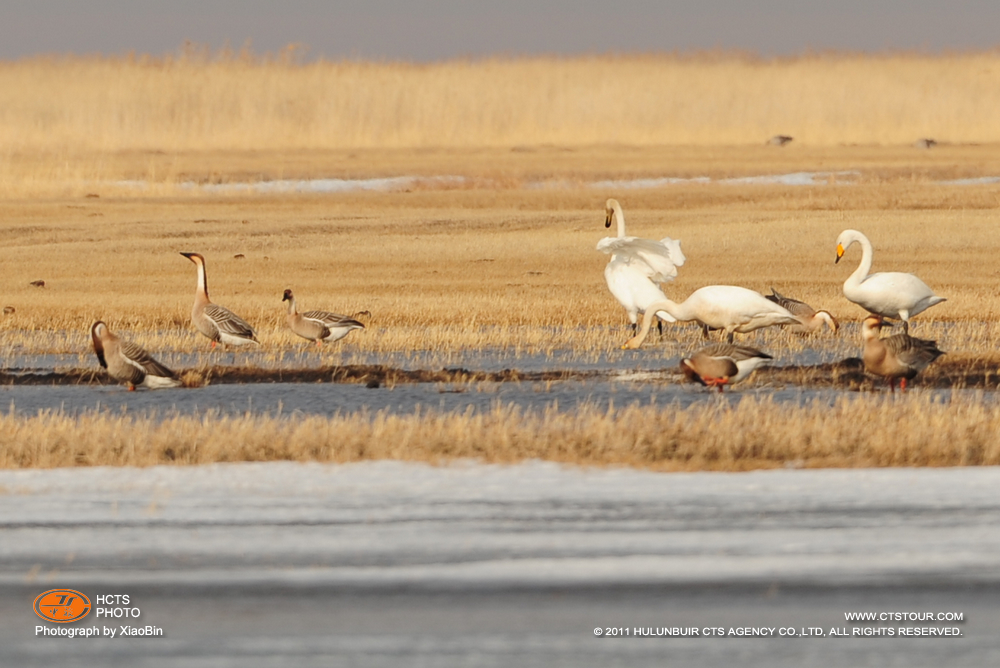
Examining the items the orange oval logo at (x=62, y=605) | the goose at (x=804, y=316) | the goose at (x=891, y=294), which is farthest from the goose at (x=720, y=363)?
the orange oval logo at (x=62, y=605)

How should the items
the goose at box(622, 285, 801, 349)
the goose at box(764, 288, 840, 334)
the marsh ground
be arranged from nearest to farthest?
1. the marsh ground
2. the goose at box(622, 285, 801, 349)
3. the goose at box(764, 288, 840, 334)

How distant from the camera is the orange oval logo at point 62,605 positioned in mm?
6059

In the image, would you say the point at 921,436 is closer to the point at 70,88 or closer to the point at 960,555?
the point at 960,555

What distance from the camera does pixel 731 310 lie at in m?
13.6

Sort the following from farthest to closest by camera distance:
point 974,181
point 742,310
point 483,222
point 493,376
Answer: point 974,181
point 483,222
point 742,310
point 493,376

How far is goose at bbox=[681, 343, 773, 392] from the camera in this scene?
11.5 m

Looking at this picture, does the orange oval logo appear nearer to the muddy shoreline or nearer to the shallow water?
the shallow water

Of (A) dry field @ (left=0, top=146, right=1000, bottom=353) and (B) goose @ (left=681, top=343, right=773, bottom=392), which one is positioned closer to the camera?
(B) goose @ (left=681, top=343, right=773, bottom=392)

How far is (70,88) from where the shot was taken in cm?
6312

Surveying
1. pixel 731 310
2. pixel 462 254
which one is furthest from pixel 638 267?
pixel 462 254

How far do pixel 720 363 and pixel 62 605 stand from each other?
6.31 metres

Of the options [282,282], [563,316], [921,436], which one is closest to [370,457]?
[921,436]

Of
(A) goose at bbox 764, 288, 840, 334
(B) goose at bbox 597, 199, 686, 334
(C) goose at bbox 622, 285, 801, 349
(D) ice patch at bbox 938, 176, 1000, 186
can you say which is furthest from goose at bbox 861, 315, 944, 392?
(D) ice patch at bbox 938, 176, 1000, 186

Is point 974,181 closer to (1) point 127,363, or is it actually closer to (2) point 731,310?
(2) point 731,310
